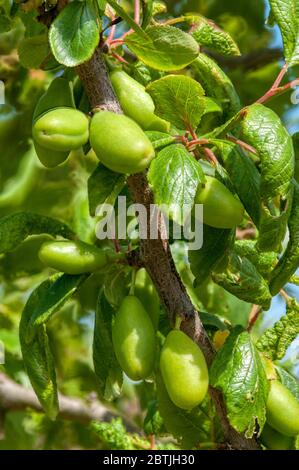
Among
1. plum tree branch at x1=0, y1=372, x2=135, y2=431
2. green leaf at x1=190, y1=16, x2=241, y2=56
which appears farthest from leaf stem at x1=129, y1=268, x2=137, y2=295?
plum tree branch at x1=0, y1=372, x2=135, y2=431

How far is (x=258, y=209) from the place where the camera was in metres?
1.00

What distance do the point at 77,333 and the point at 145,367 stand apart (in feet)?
3.53

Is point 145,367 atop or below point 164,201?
below

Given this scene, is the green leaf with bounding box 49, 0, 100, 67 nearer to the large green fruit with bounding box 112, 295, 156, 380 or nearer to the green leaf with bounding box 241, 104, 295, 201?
the green leaf with bounding box 241, 104, 295, 201

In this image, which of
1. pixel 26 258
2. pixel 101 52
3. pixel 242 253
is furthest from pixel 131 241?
pixel 26 258

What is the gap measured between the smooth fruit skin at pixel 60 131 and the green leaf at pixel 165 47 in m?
0.13

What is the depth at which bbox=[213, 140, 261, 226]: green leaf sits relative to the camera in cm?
100

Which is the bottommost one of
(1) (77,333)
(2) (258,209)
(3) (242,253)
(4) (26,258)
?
(1) (77,333)

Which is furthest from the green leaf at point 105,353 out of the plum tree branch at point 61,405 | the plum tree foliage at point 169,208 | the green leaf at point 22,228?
the plum tree branch at point 61,405

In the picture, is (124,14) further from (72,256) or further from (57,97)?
(72,256)

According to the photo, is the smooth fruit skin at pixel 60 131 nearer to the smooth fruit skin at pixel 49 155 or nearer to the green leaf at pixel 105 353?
the smooth fruit skin at pixel 49 155

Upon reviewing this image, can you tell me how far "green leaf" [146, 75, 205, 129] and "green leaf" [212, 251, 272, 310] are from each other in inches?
7.2

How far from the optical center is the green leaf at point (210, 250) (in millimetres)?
1061

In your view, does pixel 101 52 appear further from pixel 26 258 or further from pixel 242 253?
pixel 26 258
